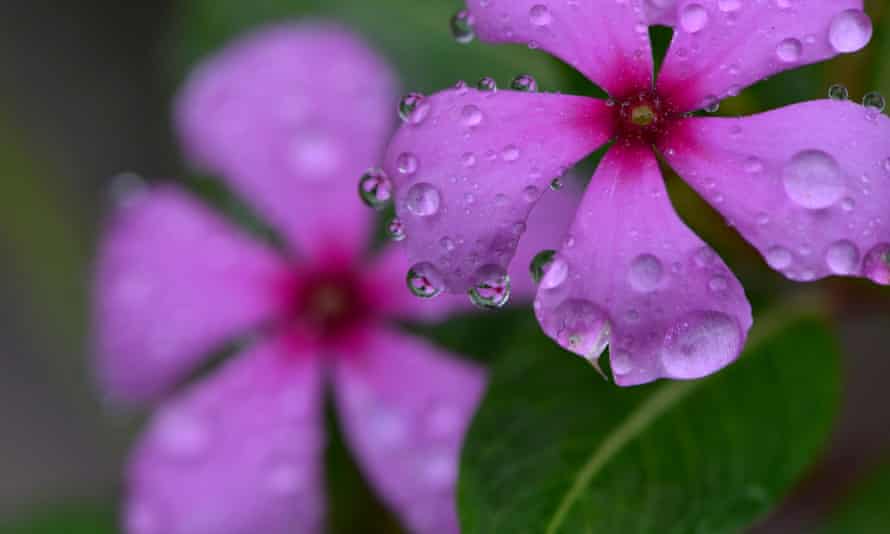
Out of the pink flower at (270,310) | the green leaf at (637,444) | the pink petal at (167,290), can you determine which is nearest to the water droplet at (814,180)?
the green leaf at (637,444)

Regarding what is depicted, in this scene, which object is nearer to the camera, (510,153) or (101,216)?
(510,153)

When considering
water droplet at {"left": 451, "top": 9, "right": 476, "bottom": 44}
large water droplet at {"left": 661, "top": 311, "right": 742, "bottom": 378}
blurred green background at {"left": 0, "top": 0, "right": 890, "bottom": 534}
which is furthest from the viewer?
blurred green background at {"left": 0, "top": 0, "right": 890, "bottom": 534}

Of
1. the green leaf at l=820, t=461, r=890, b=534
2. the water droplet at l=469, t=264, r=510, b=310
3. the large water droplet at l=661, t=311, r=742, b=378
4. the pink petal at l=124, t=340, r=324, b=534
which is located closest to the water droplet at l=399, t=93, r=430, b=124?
the water droplet at l=469, t=264, r=510, b=310

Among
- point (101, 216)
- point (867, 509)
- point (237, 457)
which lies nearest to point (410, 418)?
point (237, 457)

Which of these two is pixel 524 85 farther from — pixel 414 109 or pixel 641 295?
pixel 641 295

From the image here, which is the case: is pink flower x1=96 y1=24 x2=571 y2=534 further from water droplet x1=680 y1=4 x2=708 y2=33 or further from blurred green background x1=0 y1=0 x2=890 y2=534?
water droplet x1=680 y1=4 x2=708 y2=33
